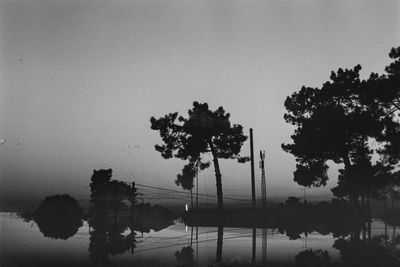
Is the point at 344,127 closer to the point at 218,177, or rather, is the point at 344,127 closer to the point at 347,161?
the point at 347,161

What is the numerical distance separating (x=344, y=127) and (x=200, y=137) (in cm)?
1426

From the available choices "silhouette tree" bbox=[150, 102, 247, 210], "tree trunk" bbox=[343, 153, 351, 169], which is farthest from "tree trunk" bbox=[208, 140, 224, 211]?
"tree trunk" bbox=[343, 153, 351, 169]

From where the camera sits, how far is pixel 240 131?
43812 mm

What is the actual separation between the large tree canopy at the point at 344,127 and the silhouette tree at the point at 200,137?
5577 millimetres

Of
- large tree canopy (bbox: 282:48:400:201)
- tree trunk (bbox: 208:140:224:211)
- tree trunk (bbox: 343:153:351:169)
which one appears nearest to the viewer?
large tree canopy (bbox: 282:48:400:201)

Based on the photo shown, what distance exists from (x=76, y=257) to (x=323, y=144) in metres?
29.6

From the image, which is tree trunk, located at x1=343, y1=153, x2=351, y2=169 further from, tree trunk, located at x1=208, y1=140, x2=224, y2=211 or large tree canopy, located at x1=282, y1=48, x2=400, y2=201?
tree trunk, located at x1=208, y1=140, x2=224, y2=211

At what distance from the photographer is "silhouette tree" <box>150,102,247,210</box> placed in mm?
43219

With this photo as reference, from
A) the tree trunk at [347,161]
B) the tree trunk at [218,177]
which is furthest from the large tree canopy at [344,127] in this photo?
the tree trunk at [218,177]

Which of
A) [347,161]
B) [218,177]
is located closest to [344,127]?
[347,161]

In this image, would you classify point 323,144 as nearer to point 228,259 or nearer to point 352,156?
point 352,156

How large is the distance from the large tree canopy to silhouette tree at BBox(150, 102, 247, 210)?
18.3 feet

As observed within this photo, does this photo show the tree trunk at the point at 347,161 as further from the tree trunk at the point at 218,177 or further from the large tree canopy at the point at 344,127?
the tree trunk at the point at 218,177

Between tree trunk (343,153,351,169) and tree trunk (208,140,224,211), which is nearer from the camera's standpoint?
tree trunk (343,153,351,169)
